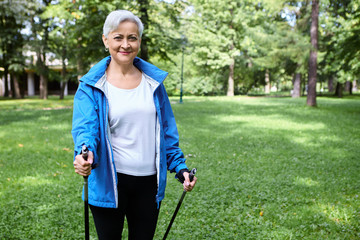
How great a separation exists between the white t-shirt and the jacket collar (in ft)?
0.32

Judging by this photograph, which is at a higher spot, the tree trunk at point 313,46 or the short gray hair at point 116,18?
the tree trunk at point 313,46

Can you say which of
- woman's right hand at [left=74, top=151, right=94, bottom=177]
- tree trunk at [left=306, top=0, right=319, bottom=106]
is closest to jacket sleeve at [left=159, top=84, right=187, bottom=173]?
woman's right hand at [left=74, top=151, right=94, bottom=177]

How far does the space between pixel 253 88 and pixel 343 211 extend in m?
43.5

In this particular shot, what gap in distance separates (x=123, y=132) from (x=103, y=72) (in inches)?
16.4

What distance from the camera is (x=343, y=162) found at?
24.0 feet

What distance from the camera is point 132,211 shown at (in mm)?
2301

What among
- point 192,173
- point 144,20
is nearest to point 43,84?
point 144,20

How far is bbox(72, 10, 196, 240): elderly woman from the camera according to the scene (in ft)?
6.75

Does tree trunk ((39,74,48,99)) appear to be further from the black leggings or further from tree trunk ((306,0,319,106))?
the black leggings

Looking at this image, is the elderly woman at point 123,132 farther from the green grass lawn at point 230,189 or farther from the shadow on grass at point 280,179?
the shadow on grass at point 280,179

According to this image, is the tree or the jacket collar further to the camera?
the tree

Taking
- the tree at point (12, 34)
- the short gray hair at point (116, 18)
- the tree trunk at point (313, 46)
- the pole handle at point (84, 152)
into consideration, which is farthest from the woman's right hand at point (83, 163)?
the tree at point (12, 34)

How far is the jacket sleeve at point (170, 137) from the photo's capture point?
7.71ft

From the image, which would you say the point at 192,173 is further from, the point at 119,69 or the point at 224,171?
the point at 224,171
